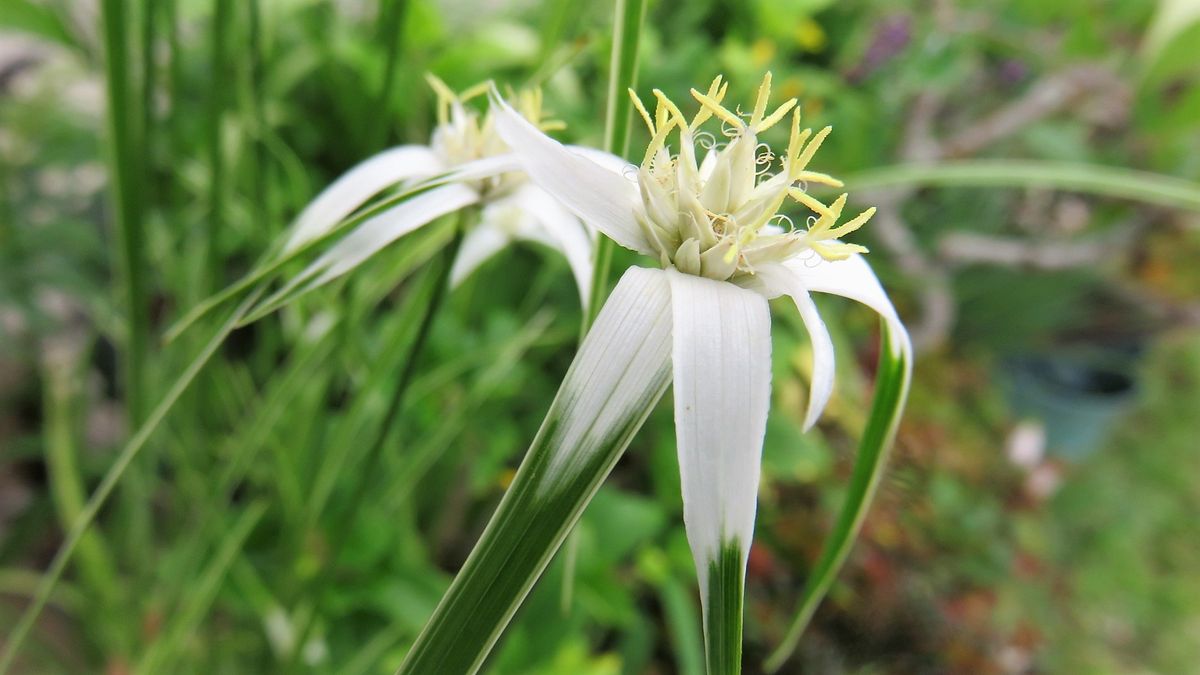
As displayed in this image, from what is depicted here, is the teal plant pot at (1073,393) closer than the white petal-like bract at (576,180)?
No

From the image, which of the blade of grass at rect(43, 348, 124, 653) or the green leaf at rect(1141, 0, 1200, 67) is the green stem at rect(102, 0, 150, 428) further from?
the green leaf at rect(1141, 0, 1200, 67)

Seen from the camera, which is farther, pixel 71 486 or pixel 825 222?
pixel 71 486

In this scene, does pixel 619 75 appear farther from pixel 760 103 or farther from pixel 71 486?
pixel 71 486

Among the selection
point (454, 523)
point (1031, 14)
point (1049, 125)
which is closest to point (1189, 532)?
point (1049, 125)

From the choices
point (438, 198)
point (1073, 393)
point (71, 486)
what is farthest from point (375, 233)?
point (1073, 393)

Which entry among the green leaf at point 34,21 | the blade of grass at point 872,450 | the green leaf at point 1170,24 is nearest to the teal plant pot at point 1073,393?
the green leaf at point 1170,24

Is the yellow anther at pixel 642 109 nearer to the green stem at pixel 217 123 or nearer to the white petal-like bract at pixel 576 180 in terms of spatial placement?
the white petal-like bract at pixel 576 180
